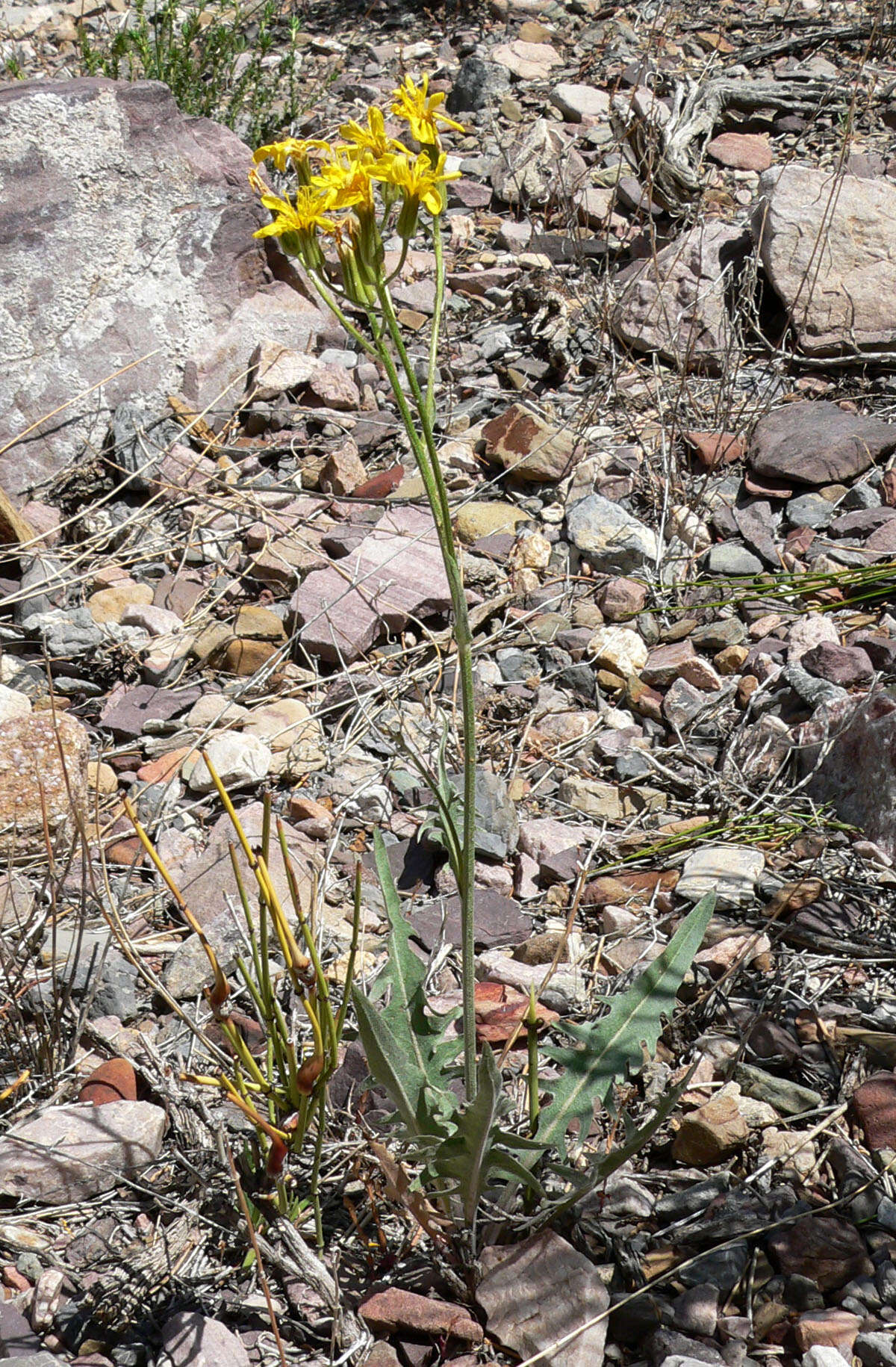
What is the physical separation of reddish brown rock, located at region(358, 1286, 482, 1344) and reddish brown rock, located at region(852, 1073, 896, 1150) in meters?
0.66

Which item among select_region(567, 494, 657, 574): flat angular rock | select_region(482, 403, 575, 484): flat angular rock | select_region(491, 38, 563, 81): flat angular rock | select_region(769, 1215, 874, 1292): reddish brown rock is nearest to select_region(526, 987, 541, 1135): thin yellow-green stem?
select_region(769, 1215, 874, 1292): reddish brown rock

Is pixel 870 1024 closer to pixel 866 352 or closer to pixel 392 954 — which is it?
pixel 392 954

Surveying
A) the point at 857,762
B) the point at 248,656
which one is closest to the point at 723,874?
the point at 857,762

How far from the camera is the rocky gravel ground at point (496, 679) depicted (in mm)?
1657

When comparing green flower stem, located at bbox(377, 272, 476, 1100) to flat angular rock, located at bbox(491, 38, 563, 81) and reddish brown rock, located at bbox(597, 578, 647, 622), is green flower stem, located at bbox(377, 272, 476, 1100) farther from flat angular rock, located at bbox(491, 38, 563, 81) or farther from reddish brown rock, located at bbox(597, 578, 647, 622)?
flat angular rock, located at bbox(491, 38, 563, 81)

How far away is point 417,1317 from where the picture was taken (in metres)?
1.54

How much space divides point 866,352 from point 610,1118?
2823 millimetres

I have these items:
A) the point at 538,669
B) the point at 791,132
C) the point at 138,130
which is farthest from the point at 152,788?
the point at 791,132

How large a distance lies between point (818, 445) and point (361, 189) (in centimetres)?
237

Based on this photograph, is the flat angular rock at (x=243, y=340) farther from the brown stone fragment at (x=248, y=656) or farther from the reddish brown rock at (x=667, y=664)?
the reddish brown rock at (x=667, y=664)

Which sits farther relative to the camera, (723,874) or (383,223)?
(723,874)

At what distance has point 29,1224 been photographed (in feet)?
5.69

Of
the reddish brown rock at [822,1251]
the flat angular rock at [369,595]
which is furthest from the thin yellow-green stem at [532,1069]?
the flat angular rock at [369,595]

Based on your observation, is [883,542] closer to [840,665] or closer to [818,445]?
[818,445]
